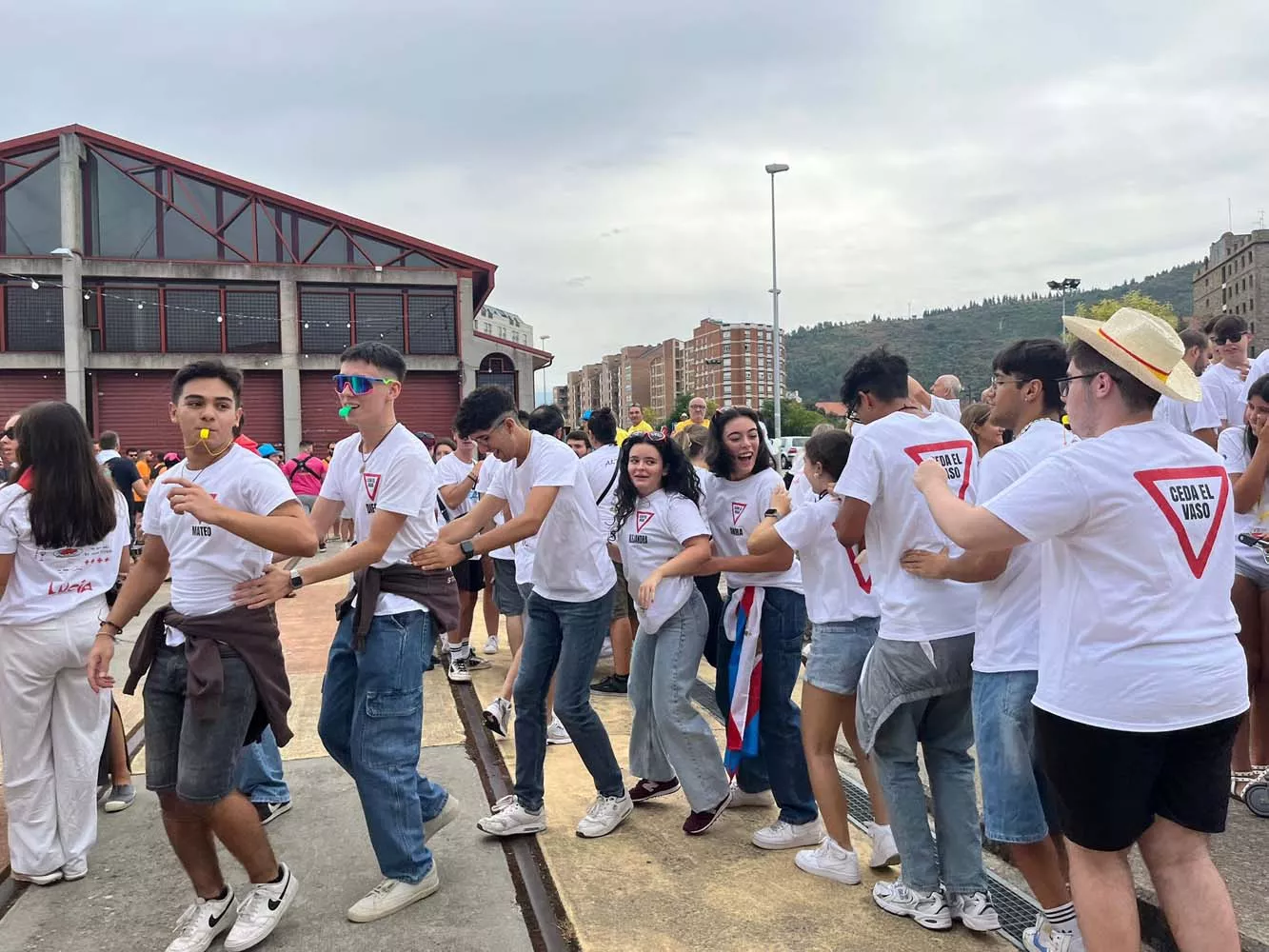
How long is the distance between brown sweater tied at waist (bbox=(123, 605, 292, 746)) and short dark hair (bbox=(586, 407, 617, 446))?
4188 millimetres

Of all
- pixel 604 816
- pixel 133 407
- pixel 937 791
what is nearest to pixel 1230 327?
pixel 937 791

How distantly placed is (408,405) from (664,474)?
25.4 metres

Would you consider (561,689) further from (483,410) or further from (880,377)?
(880,377)

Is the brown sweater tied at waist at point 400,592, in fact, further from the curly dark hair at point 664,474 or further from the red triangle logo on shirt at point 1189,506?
the red triangle logo on shirt at point 1189,506

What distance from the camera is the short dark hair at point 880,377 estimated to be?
3260 mm

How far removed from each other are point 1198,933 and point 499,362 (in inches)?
1126

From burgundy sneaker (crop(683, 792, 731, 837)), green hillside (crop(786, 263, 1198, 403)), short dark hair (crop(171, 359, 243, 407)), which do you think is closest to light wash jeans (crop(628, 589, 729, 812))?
burgundy sneaker (crop(683, 792, 731, 837))

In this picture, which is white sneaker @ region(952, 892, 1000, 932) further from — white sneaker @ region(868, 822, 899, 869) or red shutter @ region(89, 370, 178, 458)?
red shutter @ region(89, 370, 178, 458)

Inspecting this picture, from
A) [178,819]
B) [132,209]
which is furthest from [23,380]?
[178,819]

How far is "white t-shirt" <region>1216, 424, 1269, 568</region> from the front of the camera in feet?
12.8

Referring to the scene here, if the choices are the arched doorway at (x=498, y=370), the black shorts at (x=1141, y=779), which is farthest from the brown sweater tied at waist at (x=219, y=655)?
the arched doorway at (x=498, y=370)

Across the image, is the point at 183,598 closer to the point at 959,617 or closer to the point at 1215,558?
the point at 959,617

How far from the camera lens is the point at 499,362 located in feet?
97.5

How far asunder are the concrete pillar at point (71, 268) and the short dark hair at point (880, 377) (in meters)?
27.5
